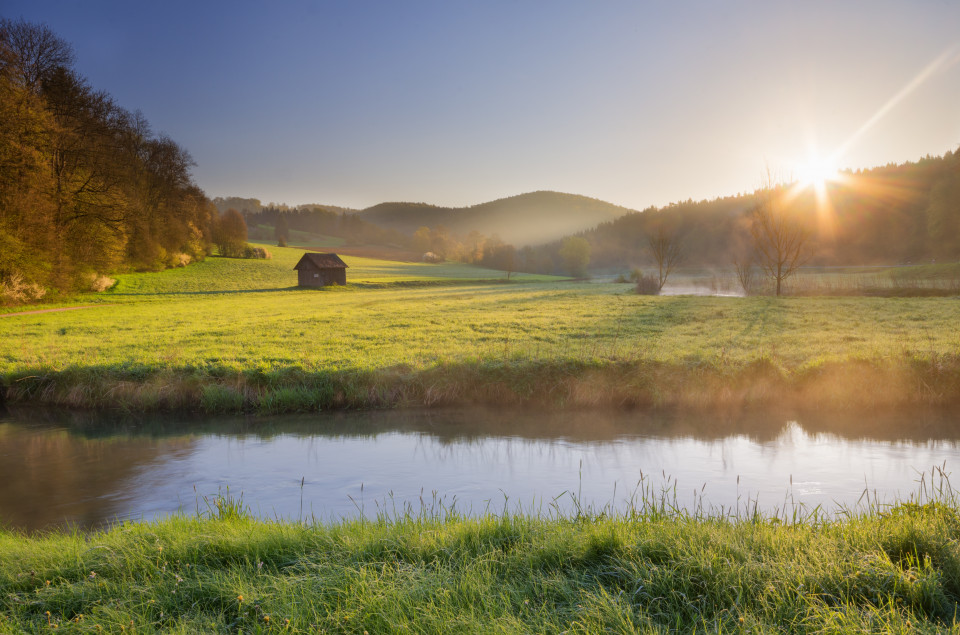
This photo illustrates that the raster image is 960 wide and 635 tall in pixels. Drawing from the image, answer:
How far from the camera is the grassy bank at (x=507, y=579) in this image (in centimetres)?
338

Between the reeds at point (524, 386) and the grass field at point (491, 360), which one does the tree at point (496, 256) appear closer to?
the grass field at point (491, 360)

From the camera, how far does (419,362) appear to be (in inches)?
573

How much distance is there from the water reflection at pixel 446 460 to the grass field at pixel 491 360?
2.50 feet

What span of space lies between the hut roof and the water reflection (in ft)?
144

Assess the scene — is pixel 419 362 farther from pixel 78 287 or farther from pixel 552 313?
pixel 78 287

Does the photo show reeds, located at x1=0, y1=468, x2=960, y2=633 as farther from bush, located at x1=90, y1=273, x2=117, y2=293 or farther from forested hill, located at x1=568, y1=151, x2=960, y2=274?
bush, located at x1=90, y1=273, x2=117, y2=293

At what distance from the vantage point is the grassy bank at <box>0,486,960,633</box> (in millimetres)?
3381

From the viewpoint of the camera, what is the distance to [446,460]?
964 cm

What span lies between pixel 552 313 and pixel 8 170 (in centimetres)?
3171

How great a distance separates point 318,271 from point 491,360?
45.8 meters

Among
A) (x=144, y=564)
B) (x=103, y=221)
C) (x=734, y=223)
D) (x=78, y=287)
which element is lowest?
(x=144, y=564)

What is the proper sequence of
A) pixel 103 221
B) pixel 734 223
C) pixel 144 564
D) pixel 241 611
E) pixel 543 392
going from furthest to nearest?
pixel 734 223 → pixel 103 221 → pixel 543 392 → pixel 144 564 → pixel 241 611

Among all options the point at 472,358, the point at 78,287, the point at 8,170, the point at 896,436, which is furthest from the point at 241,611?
the point at 78,287

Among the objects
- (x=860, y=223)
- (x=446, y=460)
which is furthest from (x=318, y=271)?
(x=860, y=223)
